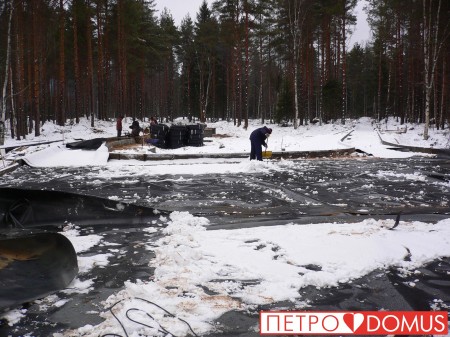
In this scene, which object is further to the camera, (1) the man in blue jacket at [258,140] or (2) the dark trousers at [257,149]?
(2) the dark trousers at [257,149]

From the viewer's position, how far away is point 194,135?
18.2 meters

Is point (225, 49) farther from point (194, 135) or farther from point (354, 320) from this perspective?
point (354, 320)

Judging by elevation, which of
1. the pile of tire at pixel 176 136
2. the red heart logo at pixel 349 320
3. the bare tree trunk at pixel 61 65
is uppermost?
the bare tree trunk at pixel 61 65

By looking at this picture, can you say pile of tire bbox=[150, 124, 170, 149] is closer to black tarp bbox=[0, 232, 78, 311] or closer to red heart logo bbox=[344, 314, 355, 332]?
black tarp bbox=[0, 232, 78, 311]

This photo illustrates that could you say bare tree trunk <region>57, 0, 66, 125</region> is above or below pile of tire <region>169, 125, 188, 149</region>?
above

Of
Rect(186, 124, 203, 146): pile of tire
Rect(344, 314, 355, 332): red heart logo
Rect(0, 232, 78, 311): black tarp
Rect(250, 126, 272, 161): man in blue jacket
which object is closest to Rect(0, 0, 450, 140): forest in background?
Rect(186, 124, 203, 146): pile of tire

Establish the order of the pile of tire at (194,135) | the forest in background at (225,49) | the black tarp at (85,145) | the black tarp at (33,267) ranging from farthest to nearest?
the forest in background at (225,49) < the pile of tire at (194,135) < the black tarp at (85,145) < the black tarp at (33,267)

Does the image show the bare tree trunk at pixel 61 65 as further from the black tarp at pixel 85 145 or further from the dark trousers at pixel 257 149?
the dark trousers at pixel 257 149

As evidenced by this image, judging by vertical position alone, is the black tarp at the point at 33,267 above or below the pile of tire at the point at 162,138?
below

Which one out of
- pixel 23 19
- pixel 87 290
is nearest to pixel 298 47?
pixel 23 19

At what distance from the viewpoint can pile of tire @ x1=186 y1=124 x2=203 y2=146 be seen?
1810cm

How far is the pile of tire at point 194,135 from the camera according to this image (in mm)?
18098

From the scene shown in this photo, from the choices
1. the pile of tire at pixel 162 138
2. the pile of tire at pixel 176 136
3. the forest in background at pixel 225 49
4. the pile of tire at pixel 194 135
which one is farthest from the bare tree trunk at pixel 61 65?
the pile of tire at pixel 194 135

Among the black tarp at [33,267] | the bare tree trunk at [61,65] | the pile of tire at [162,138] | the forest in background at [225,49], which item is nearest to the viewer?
the black tarp at [33,267]
